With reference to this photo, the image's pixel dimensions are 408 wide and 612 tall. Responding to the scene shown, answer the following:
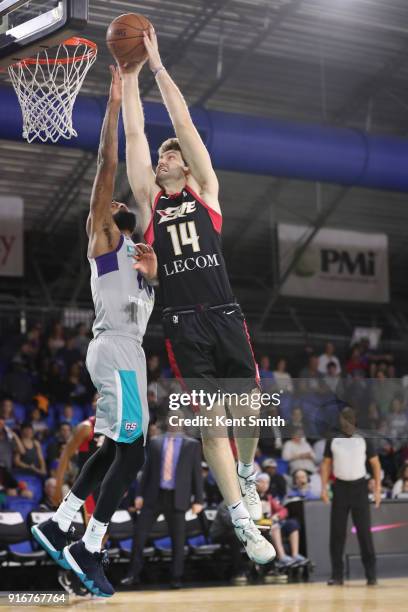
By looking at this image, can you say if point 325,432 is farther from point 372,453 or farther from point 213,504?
point 213,504

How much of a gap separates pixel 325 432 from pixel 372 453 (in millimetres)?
1196

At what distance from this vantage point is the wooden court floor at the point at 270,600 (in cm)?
803

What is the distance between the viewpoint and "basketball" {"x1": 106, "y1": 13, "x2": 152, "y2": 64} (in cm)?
677

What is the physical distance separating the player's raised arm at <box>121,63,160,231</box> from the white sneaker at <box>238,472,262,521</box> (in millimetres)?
1841

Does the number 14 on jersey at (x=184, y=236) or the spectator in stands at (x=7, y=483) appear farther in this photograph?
the spectator in stands at (x=7, y=483)

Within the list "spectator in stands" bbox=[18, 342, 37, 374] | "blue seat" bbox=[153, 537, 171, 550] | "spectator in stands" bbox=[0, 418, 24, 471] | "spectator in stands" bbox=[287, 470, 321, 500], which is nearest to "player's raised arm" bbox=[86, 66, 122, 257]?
"spectator in stands" bbox=[0, 418, 24, 471]

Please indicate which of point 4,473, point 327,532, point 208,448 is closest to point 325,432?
point 327,532

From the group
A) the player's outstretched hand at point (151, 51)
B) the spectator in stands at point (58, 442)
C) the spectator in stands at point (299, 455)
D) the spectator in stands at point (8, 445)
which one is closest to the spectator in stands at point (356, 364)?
the spectator in stands at point (299, 455)

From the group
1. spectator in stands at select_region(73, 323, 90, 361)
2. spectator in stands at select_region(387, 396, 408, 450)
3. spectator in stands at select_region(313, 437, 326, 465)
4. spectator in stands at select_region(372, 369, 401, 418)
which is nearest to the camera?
spectator in stands at select_region(387, 396, 408, 450)

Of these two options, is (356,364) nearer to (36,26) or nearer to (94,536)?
(36,26)

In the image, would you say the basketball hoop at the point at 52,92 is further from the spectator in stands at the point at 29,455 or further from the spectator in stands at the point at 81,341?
the spectator in stands at the point at 81,341

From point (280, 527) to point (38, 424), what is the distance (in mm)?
4339

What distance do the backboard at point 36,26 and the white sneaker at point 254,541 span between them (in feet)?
11.9

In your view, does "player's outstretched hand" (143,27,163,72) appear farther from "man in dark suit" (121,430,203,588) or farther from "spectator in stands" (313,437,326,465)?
"spectator in stands" (313,437,326,465)
